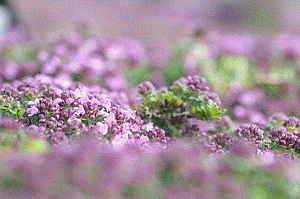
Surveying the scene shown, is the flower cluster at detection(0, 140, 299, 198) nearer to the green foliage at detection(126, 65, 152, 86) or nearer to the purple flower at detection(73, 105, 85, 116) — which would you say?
the purple flower at detection(73, 105, 85, 116)

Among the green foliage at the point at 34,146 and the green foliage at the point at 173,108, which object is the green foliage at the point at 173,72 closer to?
the green foliage at the point at 173,108

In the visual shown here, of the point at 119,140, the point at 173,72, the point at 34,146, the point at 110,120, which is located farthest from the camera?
the point at 173,72

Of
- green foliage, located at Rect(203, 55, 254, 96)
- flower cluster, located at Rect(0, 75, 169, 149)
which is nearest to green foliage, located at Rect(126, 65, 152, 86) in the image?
green foliage, located at Rect(203, 55, 254, 96)

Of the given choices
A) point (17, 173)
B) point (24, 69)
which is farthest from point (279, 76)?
point (17, 173)

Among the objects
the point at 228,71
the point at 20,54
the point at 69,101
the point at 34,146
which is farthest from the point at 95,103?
the point at 228,71

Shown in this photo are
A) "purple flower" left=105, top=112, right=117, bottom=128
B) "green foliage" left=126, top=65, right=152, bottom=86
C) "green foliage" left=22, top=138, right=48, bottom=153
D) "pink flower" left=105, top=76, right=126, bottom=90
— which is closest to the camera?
"green foliage" left=22, top=138, right=48, bottom=153

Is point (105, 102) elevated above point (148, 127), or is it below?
above

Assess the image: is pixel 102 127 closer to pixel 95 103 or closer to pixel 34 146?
pixel 95 103

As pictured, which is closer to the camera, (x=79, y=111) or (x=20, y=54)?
(x=79, y=111)
